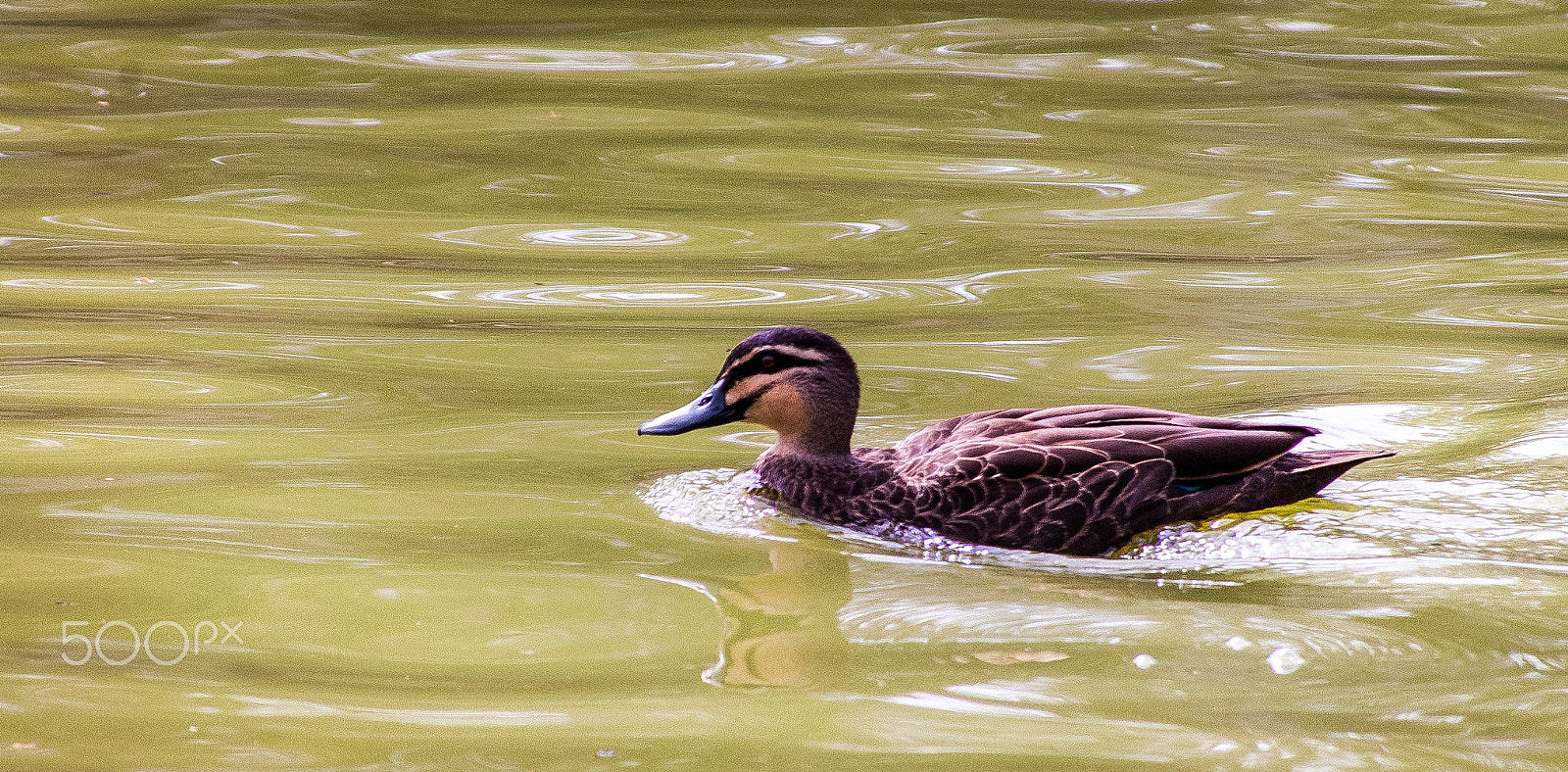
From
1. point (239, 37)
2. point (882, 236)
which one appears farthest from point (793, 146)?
point (239, 37)

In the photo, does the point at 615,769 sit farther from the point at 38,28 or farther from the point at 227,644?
the point at 38,28

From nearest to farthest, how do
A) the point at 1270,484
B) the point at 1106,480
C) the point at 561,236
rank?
the point at 1106,480 → the point at 1270,484 → the point at 561,236

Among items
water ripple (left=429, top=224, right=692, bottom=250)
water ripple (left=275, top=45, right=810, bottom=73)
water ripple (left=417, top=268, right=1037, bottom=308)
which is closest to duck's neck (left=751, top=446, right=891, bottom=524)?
water ripple (left=417, top=268, right=1037, bottom=308)

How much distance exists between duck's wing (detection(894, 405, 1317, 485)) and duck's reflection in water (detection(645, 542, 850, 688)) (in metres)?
0.50

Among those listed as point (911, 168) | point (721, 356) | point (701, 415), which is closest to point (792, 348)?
point (701, 415)

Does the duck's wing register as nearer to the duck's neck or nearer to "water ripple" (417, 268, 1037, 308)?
the duck's neck

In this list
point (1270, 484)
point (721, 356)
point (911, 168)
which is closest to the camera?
point (1270, 484)

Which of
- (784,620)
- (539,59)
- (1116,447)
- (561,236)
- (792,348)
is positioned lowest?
(784,620)

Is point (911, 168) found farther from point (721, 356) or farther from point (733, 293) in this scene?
point (721, 356)

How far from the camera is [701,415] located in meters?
5.96

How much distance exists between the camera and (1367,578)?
5137 millimetres

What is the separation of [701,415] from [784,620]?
1.21 meters

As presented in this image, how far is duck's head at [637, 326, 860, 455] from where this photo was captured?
5934 mm

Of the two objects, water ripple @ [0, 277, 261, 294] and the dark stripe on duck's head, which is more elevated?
the dark stripe on duck's head
